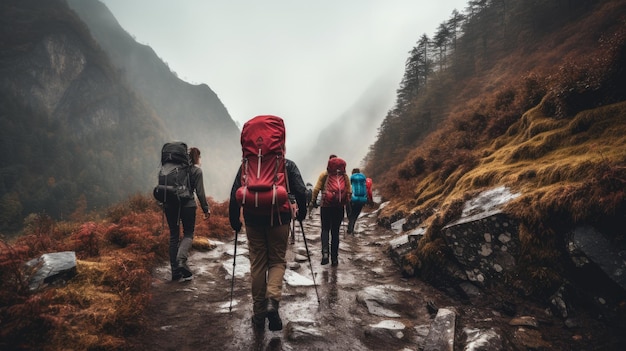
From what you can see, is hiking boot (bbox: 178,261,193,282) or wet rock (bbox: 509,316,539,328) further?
hiking boot (bbox: 178,261,193,282)

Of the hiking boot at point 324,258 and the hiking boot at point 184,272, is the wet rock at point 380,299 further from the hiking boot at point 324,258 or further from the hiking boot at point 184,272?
the hiking boot at point 184,272

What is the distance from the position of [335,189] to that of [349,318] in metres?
3.05

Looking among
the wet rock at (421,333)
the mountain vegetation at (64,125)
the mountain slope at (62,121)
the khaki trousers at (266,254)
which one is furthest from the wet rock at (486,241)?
the mountain slope at (62,121)

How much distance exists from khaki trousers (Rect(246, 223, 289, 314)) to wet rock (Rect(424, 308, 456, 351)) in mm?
2017

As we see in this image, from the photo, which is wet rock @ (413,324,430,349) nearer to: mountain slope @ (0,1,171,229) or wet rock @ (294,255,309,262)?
wet rock @ (294,255,309,262)

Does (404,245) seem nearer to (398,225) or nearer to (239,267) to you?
(398,225)

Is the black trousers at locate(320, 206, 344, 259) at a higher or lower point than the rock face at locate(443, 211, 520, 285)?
higher

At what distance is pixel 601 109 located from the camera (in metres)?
5.62

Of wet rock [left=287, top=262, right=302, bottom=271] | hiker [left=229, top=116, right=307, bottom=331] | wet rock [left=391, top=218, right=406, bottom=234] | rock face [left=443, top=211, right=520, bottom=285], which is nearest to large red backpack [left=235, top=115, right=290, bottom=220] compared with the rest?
hiker [left=229, top=116, right=307, bottom=331]

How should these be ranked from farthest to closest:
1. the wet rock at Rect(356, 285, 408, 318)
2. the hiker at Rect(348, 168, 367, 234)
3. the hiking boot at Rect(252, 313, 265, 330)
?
the hiker at Rect(348, 168, 367, 234) → the wet rock at Rect(356, 285, 408, 318) → the hiking boot at Rect(252, 313, 265, 330)

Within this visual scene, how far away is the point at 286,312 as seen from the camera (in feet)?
14.3

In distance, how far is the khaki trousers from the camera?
152 inches

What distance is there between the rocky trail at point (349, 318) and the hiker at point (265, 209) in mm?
471

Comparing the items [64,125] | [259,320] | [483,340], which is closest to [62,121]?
[64,125]
